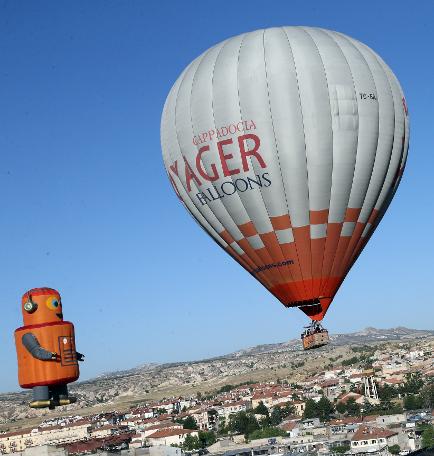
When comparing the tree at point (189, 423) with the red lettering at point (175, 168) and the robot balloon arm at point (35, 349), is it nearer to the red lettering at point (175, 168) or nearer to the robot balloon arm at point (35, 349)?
the red lettering at point (175, 168)

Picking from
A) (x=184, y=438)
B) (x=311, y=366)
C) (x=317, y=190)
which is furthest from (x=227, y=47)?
(x=311, y=366)

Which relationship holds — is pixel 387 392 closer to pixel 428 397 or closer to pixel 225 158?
pixel 428 397

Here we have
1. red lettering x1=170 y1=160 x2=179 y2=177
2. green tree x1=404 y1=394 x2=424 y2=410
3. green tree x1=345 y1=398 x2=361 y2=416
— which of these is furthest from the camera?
green tree x1=345 y1=398 x2=361 y2=416

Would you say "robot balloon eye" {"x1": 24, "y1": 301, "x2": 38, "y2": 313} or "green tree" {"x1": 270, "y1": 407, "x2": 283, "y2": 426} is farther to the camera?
"green tree" {"x1": 270, "y1": 407, "x2": 283, "y2": 426}

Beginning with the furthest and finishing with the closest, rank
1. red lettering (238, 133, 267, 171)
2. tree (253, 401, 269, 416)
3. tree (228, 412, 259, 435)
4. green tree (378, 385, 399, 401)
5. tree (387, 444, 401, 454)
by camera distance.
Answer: green tree (378, 385, 399, 401), tree (253, 401, 269, 416), tree (228, 412, 259, 435), tree (387, 444, 401, 454), red lettering (238, 133, 267, 171)

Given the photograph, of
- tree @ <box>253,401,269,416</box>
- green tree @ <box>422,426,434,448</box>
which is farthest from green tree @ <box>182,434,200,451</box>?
green tree @ <box>422,426,434,448</box>

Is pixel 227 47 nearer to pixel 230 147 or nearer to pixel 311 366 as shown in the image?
pixel 230 147

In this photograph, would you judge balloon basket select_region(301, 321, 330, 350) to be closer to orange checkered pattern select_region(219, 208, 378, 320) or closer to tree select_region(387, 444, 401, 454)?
orange checkered pattern select_region(219, 208, 378, 320)
